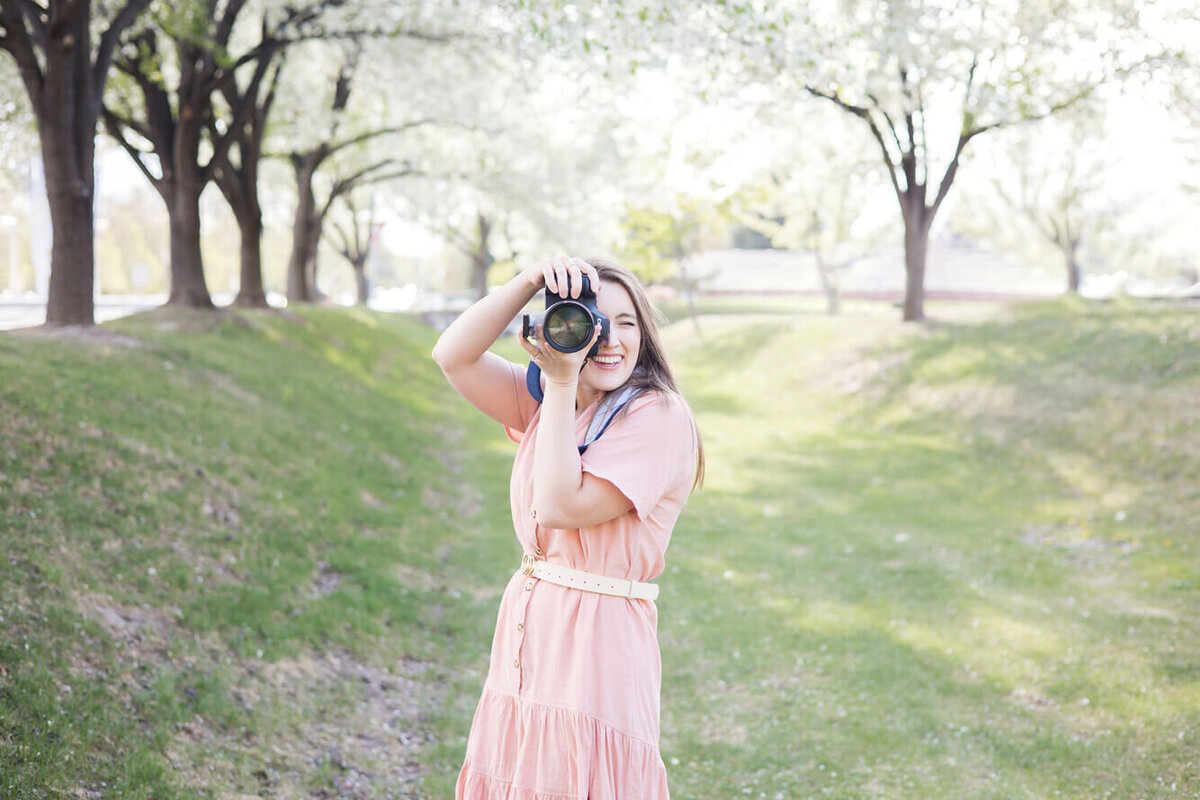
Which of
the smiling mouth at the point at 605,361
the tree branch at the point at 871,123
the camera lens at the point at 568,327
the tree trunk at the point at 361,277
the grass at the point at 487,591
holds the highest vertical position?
the tree branch at the point at 871,123

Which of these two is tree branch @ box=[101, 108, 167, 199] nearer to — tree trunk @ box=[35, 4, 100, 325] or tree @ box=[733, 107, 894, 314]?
tree trunk @ box=[35, 4, 100, 325]

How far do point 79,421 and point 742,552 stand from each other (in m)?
5.78

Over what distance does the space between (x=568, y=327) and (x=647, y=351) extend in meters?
0.45

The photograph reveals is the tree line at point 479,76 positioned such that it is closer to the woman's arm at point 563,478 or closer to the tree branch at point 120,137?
the tree branch at point 120,137

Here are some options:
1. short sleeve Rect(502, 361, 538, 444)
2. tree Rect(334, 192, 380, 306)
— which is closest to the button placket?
short sleeve Rect(502, 361, 538, 444)

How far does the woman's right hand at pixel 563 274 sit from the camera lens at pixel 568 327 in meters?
0.06

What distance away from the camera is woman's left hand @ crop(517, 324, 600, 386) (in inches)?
91.0

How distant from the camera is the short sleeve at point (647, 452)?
7.88ft

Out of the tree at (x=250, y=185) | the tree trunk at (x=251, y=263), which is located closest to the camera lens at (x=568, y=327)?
the tree at (x=250, y=185)

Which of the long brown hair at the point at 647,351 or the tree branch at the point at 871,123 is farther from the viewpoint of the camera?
the tree branch at the point at 871,123

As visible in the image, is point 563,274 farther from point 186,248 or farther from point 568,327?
point 186,248

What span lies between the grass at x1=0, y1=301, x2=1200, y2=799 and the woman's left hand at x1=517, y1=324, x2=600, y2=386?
2.68 m

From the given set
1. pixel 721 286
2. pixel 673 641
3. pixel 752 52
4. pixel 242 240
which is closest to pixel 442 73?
pixel 242 240

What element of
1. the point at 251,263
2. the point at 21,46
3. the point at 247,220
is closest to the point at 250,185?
the point at 247,220
